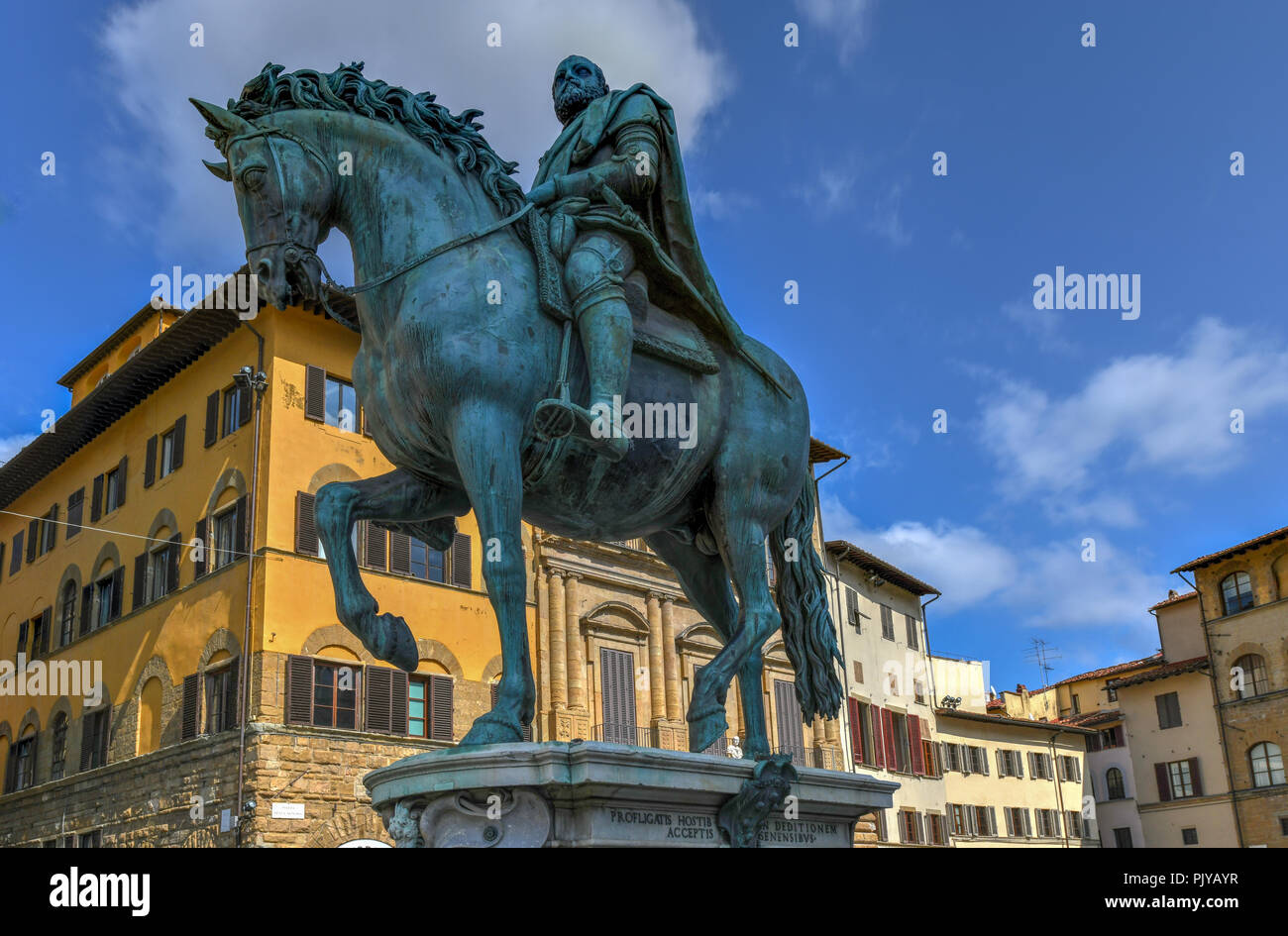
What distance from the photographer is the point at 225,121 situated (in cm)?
571

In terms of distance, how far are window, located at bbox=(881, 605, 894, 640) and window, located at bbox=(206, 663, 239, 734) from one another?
2531 cm

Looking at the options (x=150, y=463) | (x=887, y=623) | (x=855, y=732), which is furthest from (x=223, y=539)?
(x=887, y=623)

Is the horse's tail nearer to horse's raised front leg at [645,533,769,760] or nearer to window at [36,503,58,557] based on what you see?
horse's raised front leg at [645,533,769,760]

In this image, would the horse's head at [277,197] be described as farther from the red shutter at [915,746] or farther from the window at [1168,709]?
the window at [1168,709]

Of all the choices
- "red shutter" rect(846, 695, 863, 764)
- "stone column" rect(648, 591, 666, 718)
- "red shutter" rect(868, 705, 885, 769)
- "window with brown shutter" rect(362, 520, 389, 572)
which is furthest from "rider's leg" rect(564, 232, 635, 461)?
"red shutter" rect(868, 705, 885, 769)

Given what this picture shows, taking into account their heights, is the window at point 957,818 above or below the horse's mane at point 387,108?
below

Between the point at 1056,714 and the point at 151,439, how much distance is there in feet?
155

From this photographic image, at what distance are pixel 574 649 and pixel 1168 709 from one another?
33.4 m

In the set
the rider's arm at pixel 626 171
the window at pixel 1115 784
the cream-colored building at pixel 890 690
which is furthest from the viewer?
the window at pixel 1115 784

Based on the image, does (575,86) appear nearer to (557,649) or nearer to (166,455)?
(557,649)

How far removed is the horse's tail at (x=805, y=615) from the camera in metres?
6.64

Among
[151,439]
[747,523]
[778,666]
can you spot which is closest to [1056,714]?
[778,666]

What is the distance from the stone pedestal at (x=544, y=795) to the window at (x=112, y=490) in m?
28.1

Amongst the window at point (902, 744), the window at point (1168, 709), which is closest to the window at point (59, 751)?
the window at point (902, 744)
